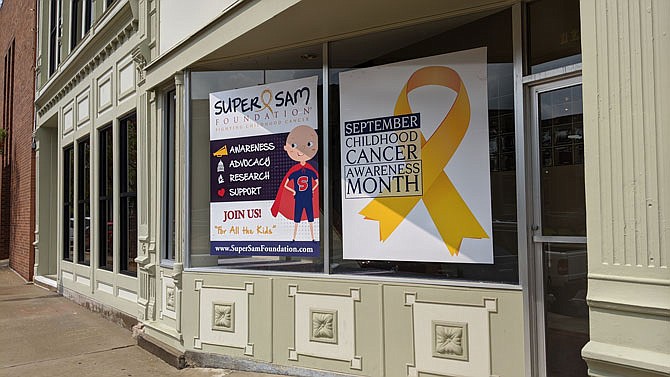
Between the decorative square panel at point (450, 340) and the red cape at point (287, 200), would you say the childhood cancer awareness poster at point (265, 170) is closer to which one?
the red cape at point (287, 200)

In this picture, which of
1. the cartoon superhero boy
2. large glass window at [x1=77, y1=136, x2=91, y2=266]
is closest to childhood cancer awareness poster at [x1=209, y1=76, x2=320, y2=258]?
the cartoon superhero boy

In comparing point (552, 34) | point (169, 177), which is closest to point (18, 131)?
point (169, 177)

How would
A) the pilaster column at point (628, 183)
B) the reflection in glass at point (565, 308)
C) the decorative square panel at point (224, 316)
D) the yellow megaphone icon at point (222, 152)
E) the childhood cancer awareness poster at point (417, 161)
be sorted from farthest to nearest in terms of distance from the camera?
1. the yellow megaphone icon at point (222, 152)
2. the decorative square panel at point (224, 316)
3. the childhood cancer awareness poster at point (417, 161)
4. the reflection in glass at point (565, 308)
5. the pilaster column at point (628, 183)

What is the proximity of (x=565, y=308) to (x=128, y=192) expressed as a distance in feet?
20.5

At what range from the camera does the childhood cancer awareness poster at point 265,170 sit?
532 cm

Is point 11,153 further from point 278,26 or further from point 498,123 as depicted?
point 498,123

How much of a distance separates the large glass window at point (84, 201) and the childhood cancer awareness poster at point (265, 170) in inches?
212

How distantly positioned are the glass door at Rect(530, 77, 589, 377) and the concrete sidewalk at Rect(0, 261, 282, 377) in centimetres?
269

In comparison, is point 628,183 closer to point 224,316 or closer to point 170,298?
point 224,316

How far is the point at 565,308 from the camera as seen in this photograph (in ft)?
12.8

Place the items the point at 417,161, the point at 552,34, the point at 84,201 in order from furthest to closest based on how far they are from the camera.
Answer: the point at 84,201
the point at 417,161
the point at 552,34

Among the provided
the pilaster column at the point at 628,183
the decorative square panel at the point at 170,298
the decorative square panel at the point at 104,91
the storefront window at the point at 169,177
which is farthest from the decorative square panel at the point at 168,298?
the pilaster column at the point at 628,183

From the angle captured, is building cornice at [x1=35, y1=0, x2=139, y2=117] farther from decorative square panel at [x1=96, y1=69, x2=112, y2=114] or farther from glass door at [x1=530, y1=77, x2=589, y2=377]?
glass door at [x1=530, y1=77, x2=589, y2=377]

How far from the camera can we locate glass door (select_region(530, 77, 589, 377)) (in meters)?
3.84
